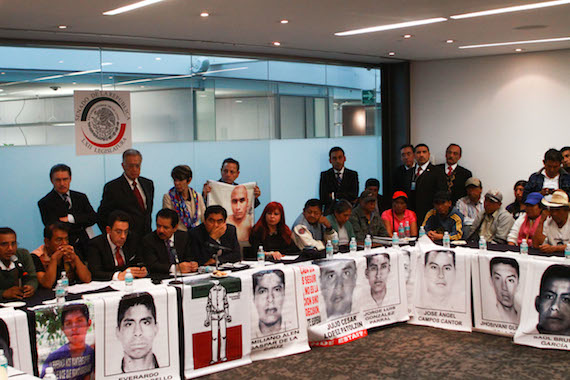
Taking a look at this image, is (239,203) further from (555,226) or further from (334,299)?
(555,226)

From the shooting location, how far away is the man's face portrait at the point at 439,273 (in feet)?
20.2

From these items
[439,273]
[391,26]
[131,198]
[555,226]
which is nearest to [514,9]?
[391,26]

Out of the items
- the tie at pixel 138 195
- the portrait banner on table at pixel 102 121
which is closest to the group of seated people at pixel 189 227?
the tie at pixel 138 195

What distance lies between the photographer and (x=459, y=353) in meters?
5.46

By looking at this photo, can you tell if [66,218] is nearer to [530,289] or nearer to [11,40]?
[11,40]

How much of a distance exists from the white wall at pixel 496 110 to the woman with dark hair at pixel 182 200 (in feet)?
15.7

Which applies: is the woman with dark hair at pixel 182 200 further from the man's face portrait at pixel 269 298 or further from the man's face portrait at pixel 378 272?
the man's face portrait at pixel 378 272

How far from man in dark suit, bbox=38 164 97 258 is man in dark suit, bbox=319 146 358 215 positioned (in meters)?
3.36

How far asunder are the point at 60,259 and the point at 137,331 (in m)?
0.91

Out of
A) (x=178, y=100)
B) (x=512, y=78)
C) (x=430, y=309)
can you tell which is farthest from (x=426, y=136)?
(x=430, y=309)

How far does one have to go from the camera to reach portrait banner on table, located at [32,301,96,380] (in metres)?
4.33

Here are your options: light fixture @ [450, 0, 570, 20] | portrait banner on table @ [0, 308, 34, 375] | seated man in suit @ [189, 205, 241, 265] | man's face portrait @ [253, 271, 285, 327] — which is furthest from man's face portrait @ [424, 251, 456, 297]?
portrait banner on table @ [0, 308, 34, 375]

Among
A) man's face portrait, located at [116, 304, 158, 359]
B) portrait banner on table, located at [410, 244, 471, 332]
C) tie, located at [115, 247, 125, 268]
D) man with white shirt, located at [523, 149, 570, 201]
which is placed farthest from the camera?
man with white shirt, located at [523, 149, 570, 201]

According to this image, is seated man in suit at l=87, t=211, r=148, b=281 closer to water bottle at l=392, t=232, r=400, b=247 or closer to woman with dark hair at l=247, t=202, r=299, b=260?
woman with dark hair at l=247, t=202, r=299, b=260
